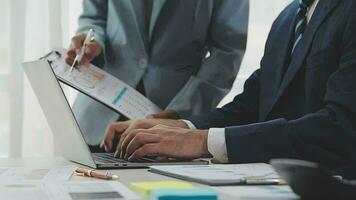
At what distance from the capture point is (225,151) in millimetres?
1068

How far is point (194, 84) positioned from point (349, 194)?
3.16ft

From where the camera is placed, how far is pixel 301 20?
4.37 ft

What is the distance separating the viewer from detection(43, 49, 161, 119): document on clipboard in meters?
1.37

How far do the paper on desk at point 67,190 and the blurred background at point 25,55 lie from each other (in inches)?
53.7

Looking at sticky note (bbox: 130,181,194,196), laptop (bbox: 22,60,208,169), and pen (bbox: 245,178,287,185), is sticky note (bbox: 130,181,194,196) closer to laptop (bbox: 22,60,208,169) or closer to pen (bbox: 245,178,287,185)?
pen (bbox: 245,178,287,185)

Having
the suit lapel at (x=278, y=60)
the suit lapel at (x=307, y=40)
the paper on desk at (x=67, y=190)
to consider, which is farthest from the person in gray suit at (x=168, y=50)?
the paper on desk at (x=67, y=190)

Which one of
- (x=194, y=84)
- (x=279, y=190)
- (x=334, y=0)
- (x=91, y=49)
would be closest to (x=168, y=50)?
(x=194, y=84)

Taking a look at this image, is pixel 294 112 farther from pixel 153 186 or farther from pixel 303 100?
pixel 153 186

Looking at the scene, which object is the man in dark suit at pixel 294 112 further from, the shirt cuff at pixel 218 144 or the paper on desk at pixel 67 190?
the paper on desk at pixel 67 190

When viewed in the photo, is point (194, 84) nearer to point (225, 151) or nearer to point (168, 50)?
point (168, 50)

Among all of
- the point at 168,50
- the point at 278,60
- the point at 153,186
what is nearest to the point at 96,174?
the point at 153,186

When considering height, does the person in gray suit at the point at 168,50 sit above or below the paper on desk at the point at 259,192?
above

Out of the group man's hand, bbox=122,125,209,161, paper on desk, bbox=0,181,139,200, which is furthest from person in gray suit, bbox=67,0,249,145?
paper on desk, bbox=0,181,139,200

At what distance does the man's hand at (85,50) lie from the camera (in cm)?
145
